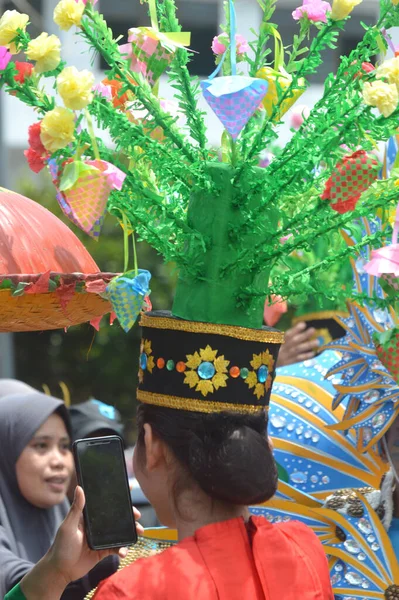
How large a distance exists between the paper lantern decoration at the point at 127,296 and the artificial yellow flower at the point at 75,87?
359 millimetres

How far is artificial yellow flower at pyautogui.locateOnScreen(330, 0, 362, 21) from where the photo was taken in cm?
196

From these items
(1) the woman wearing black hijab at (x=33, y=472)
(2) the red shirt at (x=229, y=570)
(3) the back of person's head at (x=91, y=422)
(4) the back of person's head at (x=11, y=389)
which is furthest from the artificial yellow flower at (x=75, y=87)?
(4) the back of person's head at (x=11, y=389)

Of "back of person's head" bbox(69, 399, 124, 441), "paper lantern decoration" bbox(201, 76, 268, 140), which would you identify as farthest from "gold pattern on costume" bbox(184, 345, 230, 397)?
"back of person's head" bbox(69, 399, 124, 441)

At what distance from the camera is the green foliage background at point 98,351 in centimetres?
1001

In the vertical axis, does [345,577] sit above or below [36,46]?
below

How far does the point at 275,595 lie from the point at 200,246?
72 centimetres

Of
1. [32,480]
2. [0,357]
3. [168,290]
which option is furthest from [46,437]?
[168,290]

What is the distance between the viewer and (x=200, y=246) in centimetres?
206

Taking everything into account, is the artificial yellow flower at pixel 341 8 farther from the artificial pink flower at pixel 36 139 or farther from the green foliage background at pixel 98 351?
the green foliage background at pixel 98 351

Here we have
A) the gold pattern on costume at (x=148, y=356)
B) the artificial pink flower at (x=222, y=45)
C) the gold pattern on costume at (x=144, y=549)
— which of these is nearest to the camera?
the gold pattern on costume at (x=148, y=356)

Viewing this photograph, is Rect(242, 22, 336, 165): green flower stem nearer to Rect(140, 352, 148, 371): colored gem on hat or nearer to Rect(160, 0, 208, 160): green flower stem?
Rect(160, 0, 208, 160): green flower stem

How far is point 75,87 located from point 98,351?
843 centimetres

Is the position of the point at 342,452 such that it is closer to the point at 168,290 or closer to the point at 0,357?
the point at 0,357

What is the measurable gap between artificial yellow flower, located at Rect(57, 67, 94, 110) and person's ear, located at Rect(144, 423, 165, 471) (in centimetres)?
68
